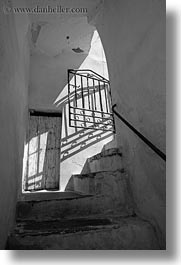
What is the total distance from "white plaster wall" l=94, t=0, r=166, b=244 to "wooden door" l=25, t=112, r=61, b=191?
1861 millimetres

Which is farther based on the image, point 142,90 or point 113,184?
point 113,184

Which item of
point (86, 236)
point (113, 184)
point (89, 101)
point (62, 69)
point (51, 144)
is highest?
point (62, 69)

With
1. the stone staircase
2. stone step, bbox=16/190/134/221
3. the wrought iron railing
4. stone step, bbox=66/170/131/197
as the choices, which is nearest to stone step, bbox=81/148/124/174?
the stone staircase

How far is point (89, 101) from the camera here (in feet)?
12.2

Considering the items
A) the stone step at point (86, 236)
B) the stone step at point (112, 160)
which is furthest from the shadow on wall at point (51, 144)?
the stone step at point (86, 236)

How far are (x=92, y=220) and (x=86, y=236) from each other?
247 millimetres

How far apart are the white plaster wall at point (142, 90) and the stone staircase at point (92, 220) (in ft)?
0.38

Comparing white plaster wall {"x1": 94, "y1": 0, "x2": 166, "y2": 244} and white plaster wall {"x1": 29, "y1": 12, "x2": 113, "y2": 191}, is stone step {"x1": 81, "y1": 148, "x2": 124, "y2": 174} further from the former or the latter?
white plaster wall {"x1": 29, "y1": 12, "x2": 113, "y2": 191}

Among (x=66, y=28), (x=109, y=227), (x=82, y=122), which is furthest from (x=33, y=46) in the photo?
(x=109, y=227)

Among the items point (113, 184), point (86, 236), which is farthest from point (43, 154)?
point (86, 236)

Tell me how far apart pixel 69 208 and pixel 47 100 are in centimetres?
239

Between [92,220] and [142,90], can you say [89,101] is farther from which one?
[92,220]

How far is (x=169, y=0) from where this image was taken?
0.76 metres

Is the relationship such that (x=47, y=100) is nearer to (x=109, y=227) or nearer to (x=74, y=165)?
(x=74, y=165)
